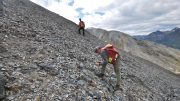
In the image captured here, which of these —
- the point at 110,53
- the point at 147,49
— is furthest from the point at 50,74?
the point at 147,49

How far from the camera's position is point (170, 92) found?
29.6m

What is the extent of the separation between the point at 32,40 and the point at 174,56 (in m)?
127

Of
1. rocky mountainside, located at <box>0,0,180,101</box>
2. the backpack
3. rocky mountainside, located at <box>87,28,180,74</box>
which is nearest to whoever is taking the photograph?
rocky mountainside, located at <box>0,0,180,101</box>

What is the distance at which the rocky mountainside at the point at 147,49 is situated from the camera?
120688 millimetres

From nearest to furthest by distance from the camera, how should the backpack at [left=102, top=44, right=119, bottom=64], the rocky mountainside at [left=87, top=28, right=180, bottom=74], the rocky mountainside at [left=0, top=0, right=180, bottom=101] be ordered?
the rocky mountainside at [left=0, top=0, right=180, bottom=101] < the backpack at [left=102, top=44, right=119, bottom=64] < the rocky mountainside at [left=87, top=28, right=180, bottom=74]

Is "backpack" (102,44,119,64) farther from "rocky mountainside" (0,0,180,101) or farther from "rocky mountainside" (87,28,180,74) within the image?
"rocky mountainside" (87,28,180,74)

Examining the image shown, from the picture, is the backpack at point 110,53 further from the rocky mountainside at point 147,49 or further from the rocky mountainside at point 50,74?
the rocky mountainside at point 147,49

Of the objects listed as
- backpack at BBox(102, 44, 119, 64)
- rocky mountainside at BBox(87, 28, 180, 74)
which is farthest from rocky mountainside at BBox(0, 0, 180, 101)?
rocky mountainside at BBox(87, 28, 180, 74)

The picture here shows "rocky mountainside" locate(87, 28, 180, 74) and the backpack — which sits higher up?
the backpack

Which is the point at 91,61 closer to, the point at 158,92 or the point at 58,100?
the point at 158,92

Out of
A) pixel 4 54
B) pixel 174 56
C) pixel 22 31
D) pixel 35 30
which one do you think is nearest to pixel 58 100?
pixel 4 54

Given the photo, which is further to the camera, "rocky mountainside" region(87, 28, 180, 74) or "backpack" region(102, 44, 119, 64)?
"rocky mountainside" region(87, 28, 180, 74)

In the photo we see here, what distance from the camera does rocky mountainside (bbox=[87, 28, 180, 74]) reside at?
120688 mm

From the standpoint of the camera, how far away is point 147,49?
465 feet
